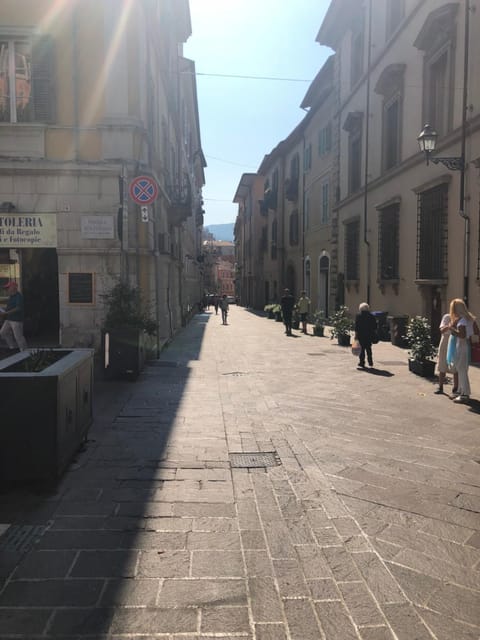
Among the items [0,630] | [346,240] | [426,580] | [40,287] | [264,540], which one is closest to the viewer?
[0,630]

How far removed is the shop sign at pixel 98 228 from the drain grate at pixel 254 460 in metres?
7.43

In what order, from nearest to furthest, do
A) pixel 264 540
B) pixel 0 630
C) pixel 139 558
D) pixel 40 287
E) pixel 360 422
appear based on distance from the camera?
pixel 0 630, pixel 139 558, pixel 264 540, pixel 360 422, pixel 40 287

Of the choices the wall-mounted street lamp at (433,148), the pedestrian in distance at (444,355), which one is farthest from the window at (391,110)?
the pedestrian in distance at (444,355)

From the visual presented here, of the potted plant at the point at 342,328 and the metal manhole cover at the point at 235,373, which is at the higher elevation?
the potted plant at the point at 342,328

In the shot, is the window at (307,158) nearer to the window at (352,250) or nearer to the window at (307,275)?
the window at (307,275)

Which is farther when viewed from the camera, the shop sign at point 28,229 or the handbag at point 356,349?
the shop sign at point 28,229

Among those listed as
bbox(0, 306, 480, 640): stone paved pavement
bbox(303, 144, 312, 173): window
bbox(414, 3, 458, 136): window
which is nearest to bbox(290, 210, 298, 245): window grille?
bbox(303, 144, 312, 173): window

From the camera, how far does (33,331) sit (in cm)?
1327

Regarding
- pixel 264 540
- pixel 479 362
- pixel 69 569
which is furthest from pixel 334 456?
pixel 479 362

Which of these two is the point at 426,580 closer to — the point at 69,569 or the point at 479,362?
the point at 69,569

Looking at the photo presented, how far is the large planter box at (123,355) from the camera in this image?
864 cm

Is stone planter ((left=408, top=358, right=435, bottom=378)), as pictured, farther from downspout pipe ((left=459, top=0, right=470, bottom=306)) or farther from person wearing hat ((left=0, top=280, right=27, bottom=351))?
person wearing hat ((left=0, top=280, right=27, bottom=351))

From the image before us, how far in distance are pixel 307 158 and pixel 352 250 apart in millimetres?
10489

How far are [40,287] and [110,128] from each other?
4540 mm
